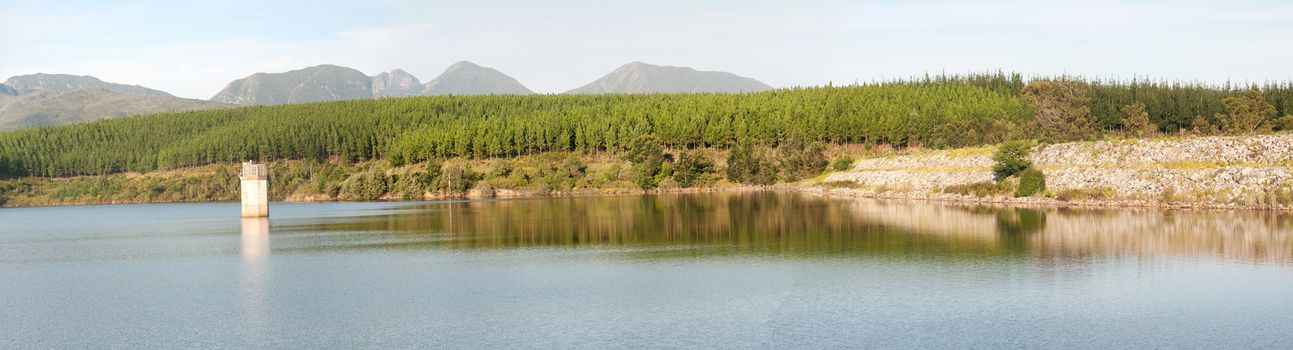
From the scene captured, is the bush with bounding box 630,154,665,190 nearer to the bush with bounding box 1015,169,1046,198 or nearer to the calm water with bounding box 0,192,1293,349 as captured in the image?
the bush with bounding box 1015,169,1046,198

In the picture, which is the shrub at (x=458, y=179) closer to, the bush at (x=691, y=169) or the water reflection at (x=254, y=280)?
the bush at (x=691, y=169)

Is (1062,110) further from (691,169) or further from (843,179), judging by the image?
(691,169)

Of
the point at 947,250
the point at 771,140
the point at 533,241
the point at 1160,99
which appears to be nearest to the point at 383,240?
the point at 533,241

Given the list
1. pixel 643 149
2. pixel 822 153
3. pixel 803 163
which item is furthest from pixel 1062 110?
pixel 643 149

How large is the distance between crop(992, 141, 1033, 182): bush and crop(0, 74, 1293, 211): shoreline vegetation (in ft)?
0.40

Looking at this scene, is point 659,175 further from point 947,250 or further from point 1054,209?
point 947,250

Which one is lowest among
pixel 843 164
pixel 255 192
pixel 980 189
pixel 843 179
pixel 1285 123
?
pixel 980 189

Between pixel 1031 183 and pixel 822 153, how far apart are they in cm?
5983

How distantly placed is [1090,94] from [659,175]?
259ft

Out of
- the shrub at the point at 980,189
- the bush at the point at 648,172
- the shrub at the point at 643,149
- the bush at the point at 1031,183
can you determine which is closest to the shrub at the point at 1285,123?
the shrub at the point at 980,189

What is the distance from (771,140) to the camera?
502ft

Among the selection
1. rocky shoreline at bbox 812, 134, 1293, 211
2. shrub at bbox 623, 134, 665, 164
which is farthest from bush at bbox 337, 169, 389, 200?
rocky shoreline at bbox 812, 134, 1293, 211

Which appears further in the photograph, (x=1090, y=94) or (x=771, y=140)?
(x=1090, y=94)

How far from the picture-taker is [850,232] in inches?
2045
